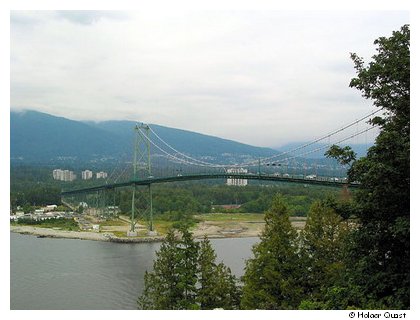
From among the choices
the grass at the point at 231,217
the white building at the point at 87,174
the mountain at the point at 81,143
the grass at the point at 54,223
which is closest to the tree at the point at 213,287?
the grass at the point at 54,223

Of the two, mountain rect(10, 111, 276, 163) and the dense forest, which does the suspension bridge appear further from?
mountain rect(10, 111, 276, 163)

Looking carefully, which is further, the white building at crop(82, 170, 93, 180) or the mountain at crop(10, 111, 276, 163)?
the mountain at crop(10, 111, 276, 163)

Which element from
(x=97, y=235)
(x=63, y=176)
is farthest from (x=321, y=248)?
(x=63, y=176)

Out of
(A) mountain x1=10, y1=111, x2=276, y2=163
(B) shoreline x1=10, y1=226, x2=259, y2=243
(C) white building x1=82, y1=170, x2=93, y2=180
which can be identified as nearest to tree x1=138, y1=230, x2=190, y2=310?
(B) shoreline x1=10, y1=226, x2=259, y2=243

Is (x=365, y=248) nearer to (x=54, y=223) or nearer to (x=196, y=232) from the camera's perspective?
(x=196, y=232)

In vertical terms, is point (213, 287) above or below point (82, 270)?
above

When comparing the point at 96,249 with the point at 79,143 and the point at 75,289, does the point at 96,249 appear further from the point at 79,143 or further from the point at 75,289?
the point at 79,143

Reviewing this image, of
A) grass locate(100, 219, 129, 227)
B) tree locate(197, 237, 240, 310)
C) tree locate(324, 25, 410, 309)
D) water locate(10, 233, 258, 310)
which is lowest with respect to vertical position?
water locate(10, 233, 258, 310)

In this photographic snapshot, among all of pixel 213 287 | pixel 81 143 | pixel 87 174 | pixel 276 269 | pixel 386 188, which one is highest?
pixel 81 143
